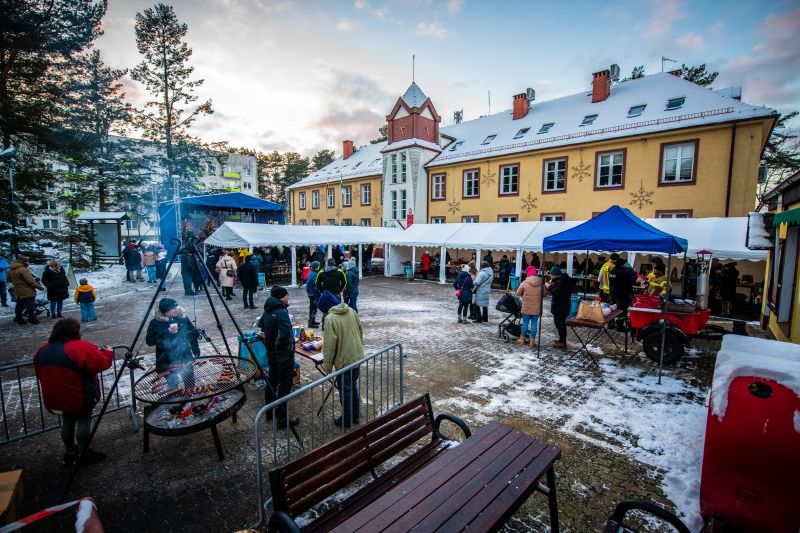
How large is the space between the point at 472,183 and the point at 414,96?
8.15 metres

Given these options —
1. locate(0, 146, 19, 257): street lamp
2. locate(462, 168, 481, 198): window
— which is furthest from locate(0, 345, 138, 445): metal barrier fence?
locate(462, 168, 481, 198): window

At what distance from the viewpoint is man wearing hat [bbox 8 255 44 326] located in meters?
9.35

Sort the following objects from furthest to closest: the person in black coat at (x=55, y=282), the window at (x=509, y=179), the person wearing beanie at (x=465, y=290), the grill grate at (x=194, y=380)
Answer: the window at (x=509, y=179), the person wearing beanie at (x=465, y=290), the person in black coat at (x=55, y=282), the grill grate at (x=194, y=380)

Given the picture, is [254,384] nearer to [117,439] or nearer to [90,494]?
[117,439]

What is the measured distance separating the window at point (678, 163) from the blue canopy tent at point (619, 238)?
38.8 ft

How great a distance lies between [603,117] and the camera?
19203 mm

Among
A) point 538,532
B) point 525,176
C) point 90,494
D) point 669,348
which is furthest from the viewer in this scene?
point 525,176

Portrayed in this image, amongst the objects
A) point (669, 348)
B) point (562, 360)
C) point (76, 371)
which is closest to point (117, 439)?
point (76, 371)

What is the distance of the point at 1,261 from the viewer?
1150 cm

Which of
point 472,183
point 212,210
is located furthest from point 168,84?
point 472,183

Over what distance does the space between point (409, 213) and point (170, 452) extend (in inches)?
879

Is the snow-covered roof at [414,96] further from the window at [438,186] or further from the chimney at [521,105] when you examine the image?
the chimney at [521,105]

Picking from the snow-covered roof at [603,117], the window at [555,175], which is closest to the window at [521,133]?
the snow-covered roof at [603,117]

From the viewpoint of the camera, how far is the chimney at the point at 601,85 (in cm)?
2033
